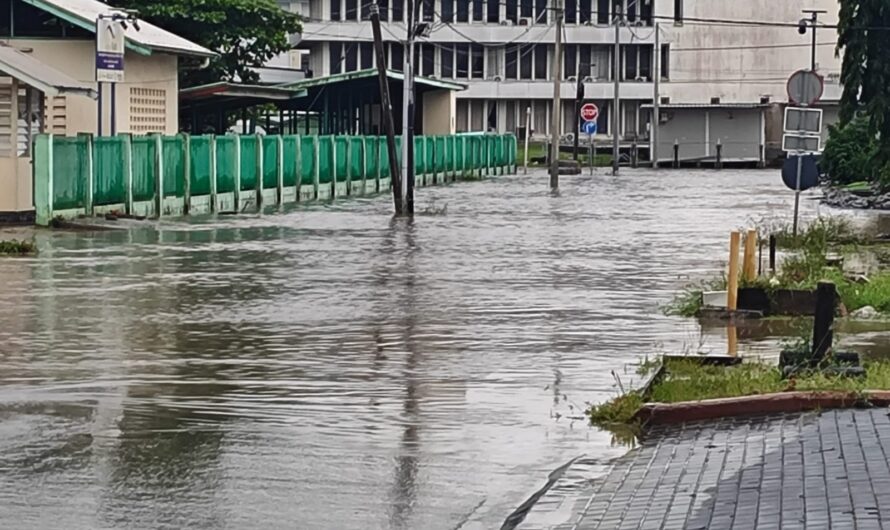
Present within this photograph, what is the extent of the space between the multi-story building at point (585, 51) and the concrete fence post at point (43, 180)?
204 ft

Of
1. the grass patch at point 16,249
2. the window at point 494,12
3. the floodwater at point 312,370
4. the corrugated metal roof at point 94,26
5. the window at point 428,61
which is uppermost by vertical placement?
the window at point 494,12

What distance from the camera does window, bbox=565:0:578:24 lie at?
95.2 m

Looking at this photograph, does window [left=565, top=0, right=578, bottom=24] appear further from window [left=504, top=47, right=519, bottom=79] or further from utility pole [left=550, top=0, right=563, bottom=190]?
utility pole [left=550, top=0, right=563, bottom=190]

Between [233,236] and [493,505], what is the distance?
21.2 meters

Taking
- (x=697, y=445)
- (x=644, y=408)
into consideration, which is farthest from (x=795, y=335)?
(x=697, y=445)

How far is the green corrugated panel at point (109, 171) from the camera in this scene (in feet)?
104

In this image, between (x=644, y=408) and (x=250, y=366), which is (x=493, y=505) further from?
(x=250, y=366)

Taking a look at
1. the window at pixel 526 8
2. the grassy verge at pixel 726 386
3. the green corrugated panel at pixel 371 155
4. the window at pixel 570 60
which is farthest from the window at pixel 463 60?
the grassy verge at pixel 726 386

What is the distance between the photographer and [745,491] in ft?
27.3

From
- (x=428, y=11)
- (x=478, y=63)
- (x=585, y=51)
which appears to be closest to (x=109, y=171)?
(x=428, y=11)

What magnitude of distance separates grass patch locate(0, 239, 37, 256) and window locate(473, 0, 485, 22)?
71.0m

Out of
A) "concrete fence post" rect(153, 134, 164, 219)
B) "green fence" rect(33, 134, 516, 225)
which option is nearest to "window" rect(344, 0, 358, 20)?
"green fence" rect(33, 134, 516, 225)

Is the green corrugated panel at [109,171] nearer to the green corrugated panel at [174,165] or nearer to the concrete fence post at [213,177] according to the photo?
the green corrugated panel at [174,165]

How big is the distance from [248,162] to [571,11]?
58.3m
